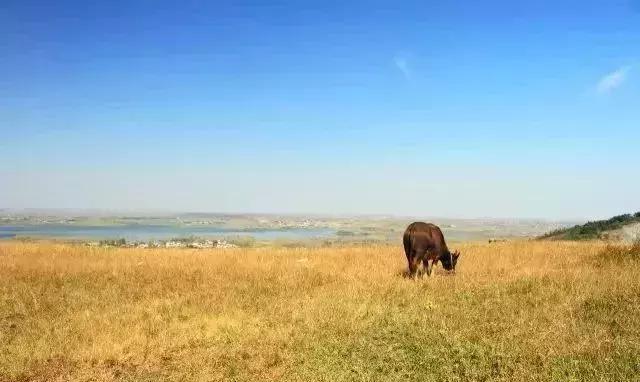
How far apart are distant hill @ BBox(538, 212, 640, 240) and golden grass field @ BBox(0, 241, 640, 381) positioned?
16902mm

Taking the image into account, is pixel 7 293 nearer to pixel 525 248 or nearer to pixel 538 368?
pixel 538 368

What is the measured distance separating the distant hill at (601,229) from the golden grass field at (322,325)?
16902 mm

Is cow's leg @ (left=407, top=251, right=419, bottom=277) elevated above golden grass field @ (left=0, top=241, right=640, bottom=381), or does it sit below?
above

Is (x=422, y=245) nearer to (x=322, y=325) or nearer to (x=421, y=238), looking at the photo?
(x=421, y=238)

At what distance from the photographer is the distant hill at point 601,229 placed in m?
33.2

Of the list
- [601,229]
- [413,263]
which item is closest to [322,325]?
[413,263]

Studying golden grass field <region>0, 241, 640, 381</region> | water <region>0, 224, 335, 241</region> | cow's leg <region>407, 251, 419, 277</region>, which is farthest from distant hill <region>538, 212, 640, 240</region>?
water <region>0, 224, 335, 241</region>

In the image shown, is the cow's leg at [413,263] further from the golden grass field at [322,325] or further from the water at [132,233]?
the water at [132,233]

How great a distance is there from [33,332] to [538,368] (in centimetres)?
982

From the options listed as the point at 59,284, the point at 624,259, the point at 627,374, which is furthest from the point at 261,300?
the point at 624,259

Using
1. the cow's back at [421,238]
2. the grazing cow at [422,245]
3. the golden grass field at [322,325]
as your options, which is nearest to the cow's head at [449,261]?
the grazing cow at [422,245]

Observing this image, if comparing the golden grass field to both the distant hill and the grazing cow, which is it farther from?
the distant hill

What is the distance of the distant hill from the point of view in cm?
3319

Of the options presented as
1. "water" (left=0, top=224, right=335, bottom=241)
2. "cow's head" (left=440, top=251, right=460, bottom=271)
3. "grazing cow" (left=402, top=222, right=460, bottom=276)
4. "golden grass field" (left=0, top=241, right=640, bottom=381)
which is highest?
"grazing cow" (left=402, top=222, right=460, bottom=276)
